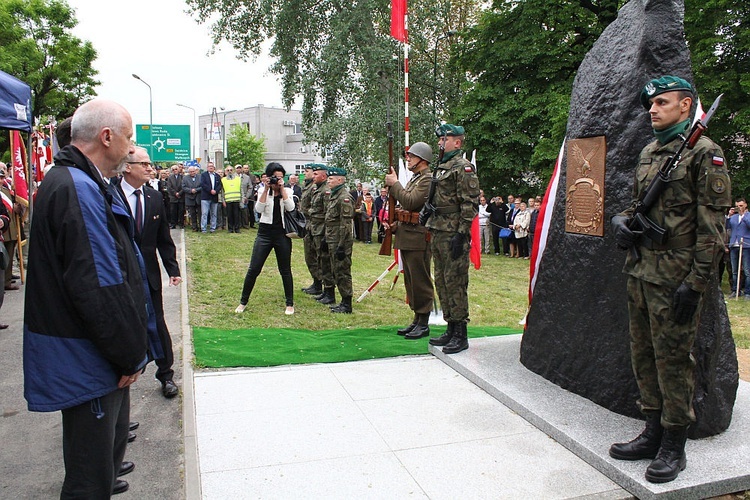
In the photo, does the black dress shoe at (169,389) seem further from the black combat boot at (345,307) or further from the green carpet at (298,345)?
the black combat boot at (345,307)

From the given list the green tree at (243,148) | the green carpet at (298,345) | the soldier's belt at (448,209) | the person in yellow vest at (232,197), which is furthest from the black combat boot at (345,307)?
the green tree at (243,148)

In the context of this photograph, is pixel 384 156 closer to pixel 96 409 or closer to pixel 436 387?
pixel 436 387

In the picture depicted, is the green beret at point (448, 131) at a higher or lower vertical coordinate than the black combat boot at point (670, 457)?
higher

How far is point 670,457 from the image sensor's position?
10.8 feet

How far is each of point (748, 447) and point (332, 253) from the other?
19.4 ft

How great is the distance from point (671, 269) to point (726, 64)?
557 inches

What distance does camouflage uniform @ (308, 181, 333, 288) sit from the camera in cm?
904

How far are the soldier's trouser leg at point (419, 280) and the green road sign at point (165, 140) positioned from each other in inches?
1204

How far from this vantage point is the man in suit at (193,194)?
54.3 feet

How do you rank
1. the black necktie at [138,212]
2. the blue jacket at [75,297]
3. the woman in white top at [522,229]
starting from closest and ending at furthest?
the blue jacket at [75,297]
the black necktie at [138,212]
the woman in white top at [522,229]

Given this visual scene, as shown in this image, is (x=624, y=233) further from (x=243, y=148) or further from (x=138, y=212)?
(x=243, y=148)

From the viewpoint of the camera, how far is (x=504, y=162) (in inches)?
766

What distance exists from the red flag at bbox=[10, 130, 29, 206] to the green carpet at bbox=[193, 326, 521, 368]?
5.68 metres

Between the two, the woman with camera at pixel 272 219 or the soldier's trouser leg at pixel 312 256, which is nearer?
the woman with camera at pixel 272 219
